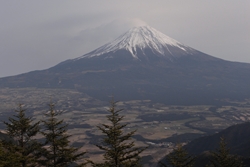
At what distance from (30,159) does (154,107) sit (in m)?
149

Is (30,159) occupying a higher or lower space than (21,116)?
lower

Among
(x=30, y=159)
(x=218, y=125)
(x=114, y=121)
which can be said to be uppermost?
(x=114, y=121)

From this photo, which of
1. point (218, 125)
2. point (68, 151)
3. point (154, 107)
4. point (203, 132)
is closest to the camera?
point (68, 151)

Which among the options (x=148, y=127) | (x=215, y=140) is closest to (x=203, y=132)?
(x=148, y=127)

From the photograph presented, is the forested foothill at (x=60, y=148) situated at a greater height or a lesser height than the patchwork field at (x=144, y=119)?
greater

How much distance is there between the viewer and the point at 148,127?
358 ft

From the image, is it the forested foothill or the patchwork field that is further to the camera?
the patchwork field

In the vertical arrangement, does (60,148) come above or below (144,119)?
above

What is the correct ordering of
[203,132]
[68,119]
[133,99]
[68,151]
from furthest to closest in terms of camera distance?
[133,99], [68,119], [203,132], [68,151]

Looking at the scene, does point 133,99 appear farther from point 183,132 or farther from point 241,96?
point 183,132

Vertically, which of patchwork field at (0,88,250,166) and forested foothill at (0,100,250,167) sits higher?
forested foothill at (0,100,250,167)

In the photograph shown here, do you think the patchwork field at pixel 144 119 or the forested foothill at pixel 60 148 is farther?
the patchwork field at pixel 144 119

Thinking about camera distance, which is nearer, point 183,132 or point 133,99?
point 183,132

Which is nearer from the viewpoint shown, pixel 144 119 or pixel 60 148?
pixel 60 148
